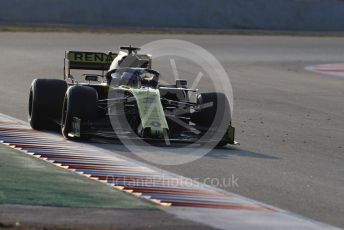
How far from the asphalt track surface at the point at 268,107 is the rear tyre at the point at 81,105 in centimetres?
51

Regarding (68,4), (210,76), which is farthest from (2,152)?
(68,4)

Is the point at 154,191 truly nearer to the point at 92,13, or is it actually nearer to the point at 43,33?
the point at 43,33

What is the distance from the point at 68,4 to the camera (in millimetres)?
35812

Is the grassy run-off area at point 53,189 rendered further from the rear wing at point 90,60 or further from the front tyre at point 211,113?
the rear wing at point 90,60

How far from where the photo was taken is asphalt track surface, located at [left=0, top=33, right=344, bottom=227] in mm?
9086

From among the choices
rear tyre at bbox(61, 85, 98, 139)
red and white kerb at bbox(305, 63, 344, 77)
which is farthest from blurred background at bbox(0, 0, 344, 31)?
rear tyre at bbox(61, 85, 98, 139)

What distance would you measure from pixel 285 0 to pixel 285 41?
4.74m

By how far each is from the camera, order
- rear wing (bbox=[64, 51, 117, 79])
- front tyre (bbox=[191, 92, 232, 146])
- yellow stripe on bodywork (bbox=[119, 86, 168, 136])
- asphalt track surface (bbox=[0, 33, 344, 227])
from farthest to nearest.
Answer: rear wing (bbox=[64, 51, 117, 79]), front tyre (bbox=[191, 92, 232, 146]), yellow stripe on bodywork (bbox=[119, 86, 168, 136]), asphalt track surface (bbox=[0, 33, 344, 227])

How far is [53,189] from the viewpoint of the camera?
804 cm

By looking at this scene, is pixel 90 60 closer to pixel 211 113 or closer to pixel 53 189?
pixel 211 113

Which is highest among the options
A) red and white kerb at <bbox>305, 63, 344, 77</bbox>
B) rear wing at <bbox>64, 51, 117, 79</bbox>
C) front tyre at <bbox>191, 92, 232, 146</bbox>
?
red and white kerb at <bbox>305, 63, 344, 77</bbox>

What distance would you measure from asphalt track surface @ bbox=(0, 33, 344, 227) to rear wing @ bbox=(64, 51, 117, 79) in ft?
3.89

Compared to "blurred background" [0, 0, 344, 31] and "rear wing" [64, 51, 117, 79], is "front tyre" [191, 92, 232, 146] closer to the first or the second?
"rear wing" [64, 51, 117, 79]

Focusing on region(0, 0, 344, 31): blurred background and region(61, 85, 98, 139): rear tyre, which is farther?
region(0, 0, 344, 31): blurred background
